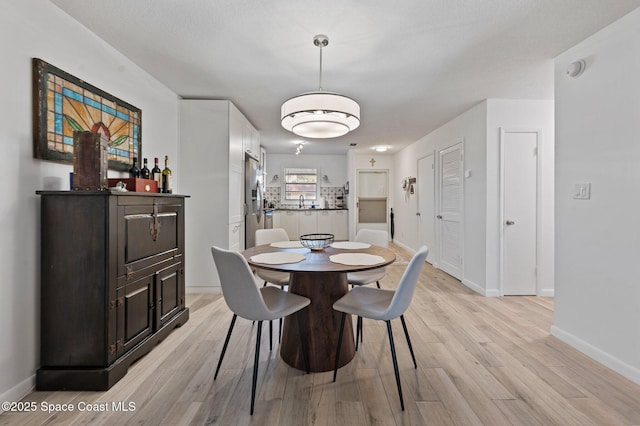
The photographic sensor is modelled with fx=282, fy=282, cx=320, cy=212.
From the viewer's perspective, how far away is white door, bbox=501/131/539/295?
10.8ft

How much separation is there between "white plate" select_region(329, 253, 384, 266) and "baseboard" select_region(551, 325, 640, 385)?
169 cm

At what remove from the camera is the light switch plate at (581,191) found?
2111 millimetres

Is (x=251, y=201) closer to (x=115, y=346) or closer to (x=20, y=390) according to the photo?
(x=115, y=346)

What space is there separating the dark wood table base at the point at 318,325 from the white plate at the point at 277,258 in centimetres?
11

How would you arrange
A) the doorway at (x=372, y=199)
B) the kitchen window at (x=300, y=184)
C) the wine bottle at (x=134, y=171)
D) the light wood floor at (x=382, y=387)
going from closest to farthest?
the light wood floor at (x=382, y=387) < the wine bottle at (x=134, y=171) < the kitchen window at (x=300, y=184) < the doorway at (x=372, y=199)

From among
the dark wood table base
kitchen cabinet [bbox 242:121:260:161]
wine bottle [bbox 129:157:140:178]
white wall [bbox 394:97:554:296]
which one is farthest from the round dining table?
kitchen cabinet [bbox 242:121:260:161]

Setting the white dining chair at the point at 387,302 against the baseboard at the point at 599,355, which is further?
the baseboard at the point at 599,355

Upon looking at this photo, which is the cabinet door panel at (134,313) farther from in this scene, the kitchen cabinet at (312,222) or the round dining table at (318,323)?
the kitchen cabinet at (312,222)

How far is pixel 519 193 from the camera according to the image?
3.29 metres

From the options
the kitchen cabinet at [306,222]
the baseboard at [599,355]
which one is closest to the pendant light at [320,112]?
the baseboard at [599,355]

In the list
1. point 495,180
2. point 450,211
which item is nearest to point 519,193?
point 495,180

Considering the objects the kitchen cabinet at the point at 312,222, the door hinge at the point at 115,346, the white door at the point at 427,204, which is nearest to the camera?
the door hinge at the point at 115,346

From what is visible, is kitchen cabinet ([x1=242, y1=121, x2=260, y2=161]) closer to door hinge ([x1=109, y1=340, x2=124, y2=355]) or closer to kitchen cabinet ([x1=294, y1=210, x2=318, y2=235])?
kitchen cabinet ([x1=294, y1=210, x2=318, y2=235])

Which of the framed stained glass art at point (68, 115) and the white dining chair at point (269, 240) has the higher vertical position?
the framed stained glass art at point (68, 115)
